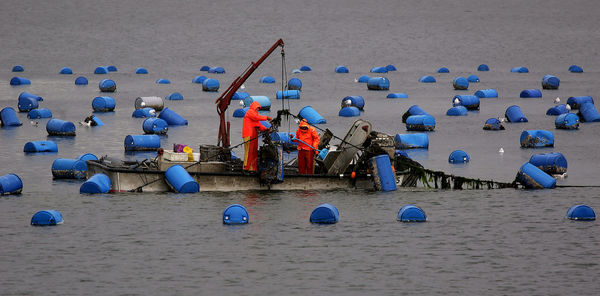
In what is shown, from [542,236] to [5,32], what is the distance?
11462cm

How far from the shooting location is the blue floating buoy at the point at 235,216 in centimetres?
3228

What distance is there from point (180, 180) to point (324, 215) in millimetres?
6431

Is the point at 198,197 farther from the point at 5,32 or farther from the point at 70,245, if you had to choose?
the point at 5,32

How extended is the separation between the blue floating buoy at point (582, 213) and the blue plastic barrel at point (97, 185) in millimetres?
15256

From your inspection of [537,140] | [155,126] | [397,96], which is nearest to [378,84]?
[397,96]

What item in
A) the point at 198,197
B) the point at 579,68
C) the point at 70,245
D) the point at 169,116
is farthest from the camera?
the point at 579,68

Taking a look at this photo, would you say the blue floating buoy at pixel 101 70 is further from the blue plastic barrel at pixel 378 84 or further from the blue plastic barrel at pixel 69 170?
the blue plastic barrel at pixel 69 170

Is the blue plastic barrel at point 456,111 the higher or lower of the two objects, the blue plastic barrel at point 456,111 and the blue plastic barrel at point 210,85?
the lower

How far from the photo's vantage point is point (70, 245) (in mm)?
29719

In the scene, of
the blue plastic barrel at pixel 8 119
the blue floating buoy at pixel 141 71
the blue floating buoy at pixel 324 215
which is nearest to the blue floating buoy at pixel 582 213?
the blue floating buoy at pixel 324 215

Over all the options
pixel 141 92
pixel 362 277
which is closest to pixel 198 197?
pixel 362 277

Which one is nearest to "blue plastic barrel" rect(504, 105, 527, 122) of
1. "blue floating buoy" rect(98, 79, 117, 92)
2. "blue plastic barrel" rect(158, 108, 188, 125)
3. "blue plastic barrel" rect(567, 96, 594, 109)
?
"blue plastic barrel" rect(567, 96, 594, 109)

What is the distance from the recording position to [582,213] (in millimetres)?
33406

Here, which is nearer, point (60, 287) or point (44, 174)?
point (60, 287)
